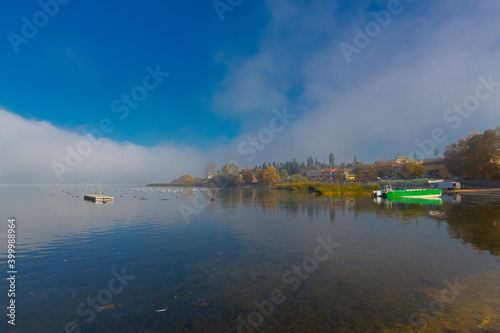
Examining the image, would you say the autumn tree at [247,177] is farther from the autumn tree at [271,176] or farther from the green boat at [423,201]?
the green boat at [423,201]

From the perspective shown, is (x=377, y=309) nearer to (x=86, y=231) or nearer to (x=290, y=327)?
(x=290, y=327)

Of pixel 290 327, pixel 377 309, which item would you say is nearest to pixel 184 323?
pixel 290 327

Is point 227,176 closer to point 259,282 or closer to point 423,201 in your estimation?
point 423,201

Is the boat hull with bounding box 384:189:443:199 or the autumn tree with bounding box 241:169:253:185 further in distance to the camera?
the autumn tree with bounding box 241:169:253:185

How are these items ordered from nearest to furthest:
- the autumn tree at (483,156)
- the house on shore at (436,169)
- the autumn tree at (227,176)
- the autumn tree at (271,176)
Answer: the autumn tree at (483,156)
the house on shore at (436,169)
the autumn tree at (271,176)
the autumn tree at (227,176)

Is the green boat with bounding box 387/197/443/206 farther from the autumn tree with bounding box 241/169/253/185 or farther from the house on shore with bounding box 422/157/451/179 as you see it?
the autumn tree with bounding box 241/169/253/185

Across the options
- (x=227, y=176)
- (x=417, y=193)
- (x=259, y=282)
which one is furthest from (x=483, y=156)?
(x=227, y=176)

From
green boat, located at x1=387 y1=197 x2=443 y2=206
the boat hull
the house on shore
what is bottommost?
green boat, located at x1=387 y1=197 x2=443 y2=206

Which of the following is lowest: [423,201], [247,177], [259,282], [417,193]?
[423,201]

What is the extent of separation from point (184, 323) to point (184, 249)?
7.42 m

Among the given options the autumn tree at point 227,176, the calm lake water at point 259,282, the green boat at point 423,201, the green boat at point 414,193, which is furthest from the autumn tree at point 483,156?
the autumn tree at point 227,176

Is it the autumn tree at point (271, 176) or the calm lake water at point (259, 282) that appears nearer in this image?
the calm lake water at point (259, 282)

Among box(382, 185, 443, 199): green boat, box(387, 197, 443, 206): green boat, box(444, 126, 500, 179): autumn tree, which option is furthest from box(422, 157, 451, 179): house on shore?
box(387, 197, 443, 206): green boat

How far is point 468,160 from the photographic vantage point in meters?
70.9
